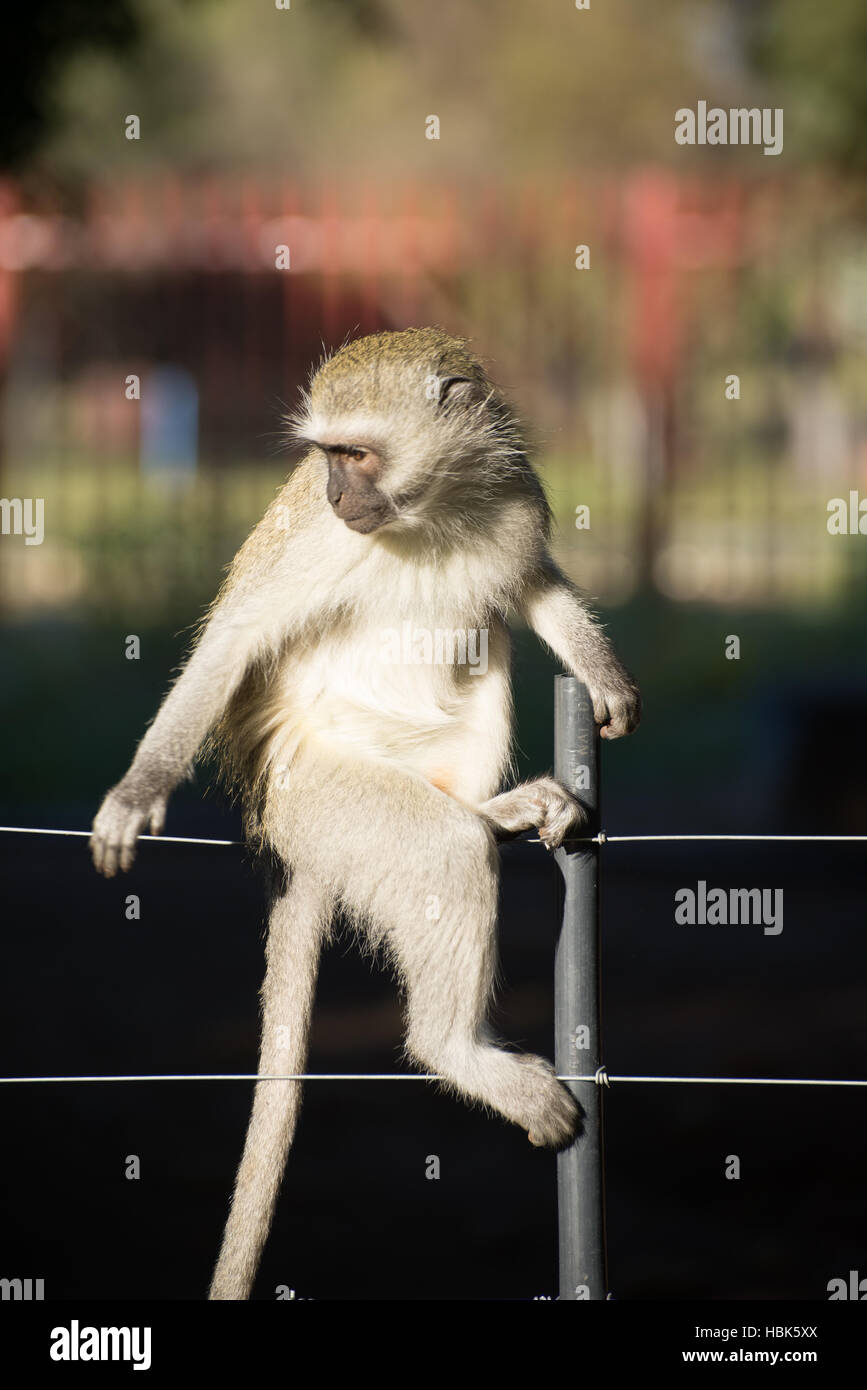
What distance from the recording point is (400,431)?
9.57 feet

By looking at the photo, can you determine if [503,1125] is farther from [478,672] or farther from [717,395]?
[717,395]

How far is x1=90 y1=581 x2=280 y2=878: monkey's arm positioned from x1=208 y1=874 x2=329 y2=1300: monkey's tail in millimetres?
363

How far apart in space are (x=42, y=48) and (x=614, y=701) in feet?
15.7

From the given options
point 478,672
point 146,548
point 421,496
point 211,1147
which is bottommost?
point 211,1147

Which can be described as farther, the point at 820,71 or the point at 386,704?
the point at 820,71

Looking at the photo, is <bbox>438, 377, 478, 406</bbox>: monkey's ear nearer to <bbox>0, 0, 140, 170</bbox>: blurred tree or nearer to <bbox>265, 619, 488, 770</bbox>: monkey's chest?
<bbox>265, 619, 488, 770</bbox>: monkey's chest

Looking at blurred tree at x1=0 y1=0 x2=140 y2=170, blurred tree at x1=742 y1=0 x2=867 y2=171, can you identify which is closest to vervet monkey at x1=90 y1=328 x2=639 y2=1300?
blurred tree at x1=0 y1=0 x2=140 y2=170

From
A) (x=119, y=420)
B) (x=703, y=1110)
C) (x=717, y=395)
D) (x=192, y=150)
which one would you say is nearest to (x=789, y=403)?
(x=717, y=395)

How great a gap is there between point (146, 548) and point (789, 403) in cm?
505

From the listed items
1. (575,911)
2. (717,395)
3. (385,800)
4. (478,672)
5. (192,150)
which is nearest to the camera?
(575,911)

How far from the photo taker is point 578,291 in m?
10.9

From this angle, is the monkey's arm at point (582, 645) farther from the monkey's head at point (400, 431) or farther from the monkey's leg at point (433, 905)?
the monkey's leg at point (433, 905)

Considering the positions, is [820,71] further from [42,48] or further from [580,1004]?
[580,1004]

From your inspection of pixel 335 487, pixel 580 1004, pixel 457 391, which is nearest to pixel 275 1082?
pixel 580 1004
